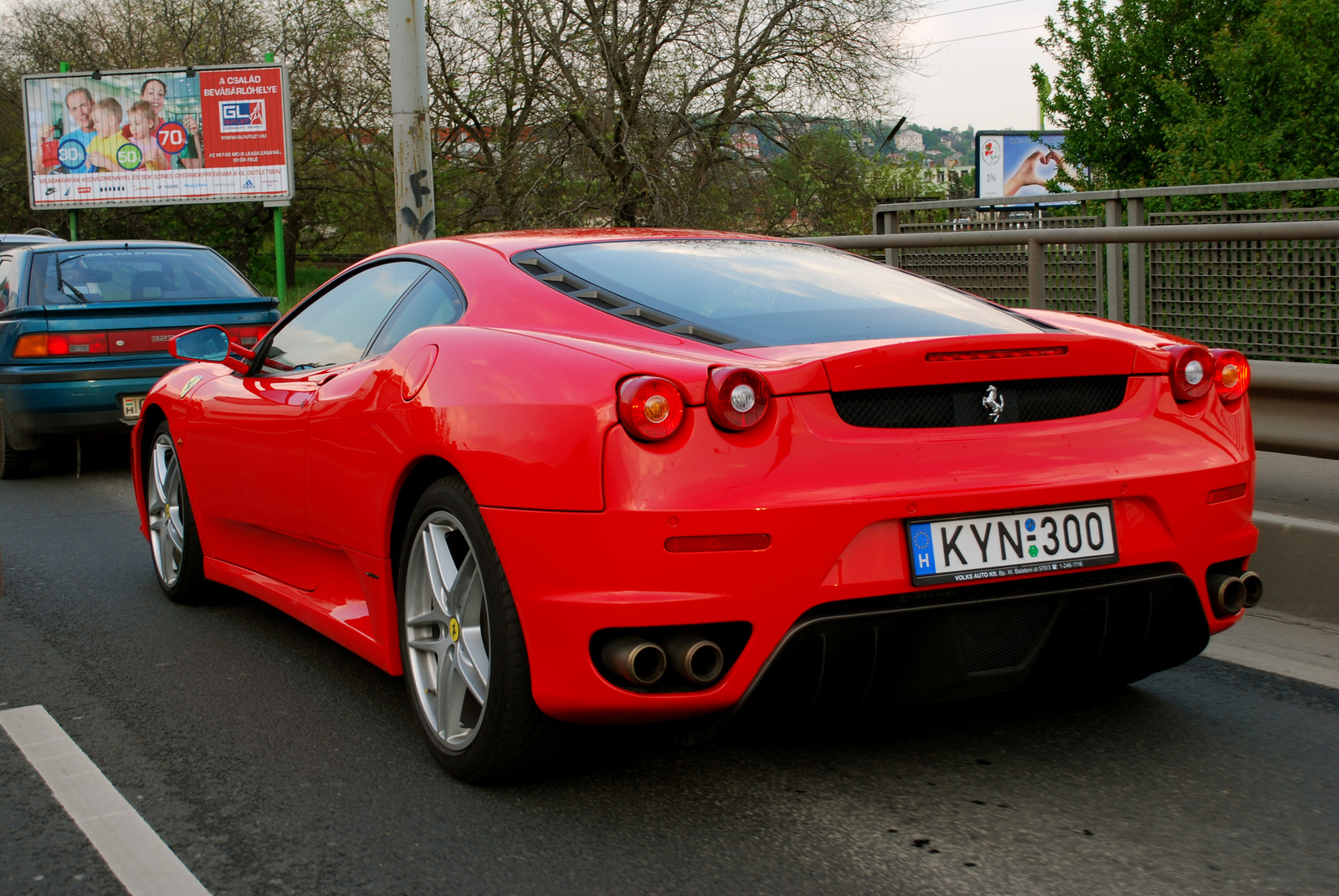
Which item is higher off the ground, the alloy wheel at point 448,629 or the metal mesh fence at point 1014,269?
the metal mesh fence at point 1014,269

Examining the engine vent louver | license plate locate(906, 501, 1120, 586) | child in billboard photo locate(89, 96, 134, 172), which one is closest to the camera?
license plate locate(906, 501, 1120, 586)

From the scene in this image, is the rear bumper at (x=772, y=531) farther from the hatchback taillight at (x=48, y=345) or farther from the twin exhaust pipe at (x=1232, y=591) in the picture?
the hatchback taillight at (x=48, y=345)

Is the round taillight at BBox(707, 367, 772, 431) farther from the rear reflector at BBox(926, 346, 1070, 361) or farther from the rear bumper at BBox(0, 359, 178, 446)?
the rear bumper at BBox(0, 359, 178, 446)

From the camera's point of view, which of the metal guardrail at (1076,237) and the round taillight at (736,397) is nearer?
the round taillight at (736,397)

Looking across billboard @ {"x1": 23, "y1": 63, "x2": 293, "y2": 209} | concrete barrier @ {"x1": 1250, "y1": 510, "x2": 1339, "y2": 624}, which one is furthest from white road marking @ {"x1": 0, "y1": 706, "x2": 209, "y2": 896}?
billboard @ {"x1": 23, "y1": 63, "x2": 293, "y2": 209}

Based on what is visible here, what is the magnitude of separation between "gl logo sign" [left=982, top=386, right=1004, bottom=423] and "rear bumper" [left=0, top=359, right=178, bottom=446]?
708 cm

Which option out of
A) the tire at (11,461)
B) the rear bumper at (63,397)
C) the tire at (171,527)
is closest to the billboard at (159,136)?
the tire at (11,461)

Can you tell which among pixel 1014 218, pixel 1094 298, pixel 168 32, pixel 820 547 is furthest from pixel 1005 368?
pixel 168 32

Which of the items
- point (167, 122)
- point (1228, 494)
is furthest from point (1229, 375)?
point (167, 122)

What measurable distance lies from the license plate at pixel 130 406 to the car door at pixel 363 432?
17.9 feet

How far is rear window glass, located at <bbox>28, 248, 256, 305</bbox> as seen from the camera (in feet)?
30.5

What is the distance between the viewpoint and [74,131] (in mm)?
26359

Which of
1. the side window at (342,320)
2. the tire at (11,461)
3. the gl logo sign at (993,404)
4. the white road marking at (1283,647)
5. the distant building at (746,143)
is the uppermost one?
the distant building at (746,143)

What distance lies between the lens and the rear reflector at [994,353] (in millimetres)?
3012
